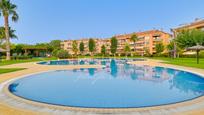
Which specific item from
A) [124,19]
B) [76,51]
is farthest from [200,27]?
[76,51]

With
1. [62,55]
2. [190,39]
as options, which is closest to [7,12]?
[62,55]

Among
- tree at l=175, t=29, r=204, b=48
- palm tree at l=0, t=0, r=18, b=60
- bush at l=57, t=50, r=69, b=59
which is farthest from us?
bush at l=57, t=50, r=69, b=59

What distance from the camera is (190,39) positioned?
3650cm

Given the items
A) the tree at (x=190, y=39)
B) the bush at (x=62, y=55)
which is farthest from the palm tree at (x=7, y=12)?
the tree at (x=190, y=39)

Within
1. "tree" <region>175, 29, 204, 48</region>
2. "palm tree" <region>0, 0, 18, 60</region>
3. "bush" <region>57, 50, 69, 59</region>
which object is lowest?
"bush" <region>57, 50, 69, 59</region>

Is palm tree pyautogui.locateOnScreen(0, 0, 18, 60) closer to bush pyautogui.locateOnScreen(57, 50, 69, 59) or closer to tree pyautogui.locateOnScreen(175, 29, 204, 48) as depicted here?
bush pyautogui.locateOnScreen(57, 50, 69, 59)

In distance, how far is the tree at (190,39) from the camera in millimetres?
35519

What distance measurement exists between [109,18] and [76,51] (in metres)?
25.7

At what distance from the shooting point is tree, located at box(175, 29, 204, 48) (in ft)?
117

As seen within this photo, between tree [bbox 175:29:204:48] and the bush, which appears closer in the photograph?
tree [bbox 175:29:204:48]

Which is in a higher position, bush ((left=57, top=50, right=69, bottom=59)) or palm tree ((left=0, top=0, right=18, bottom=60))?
palm tree ((left=0, top=0, right=18, bottom=60))

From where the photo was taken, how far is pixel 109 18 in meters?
52.5

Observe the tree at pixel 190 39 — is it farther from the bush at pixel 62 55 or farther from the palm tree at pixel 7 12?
the palm tree at pixel 7 12

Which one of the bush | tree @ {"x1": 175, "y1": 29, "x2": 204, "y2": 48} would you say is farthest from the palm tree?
tree @ {"x1": 175, "y1": 29, "x2": 204, "y2": 48}
